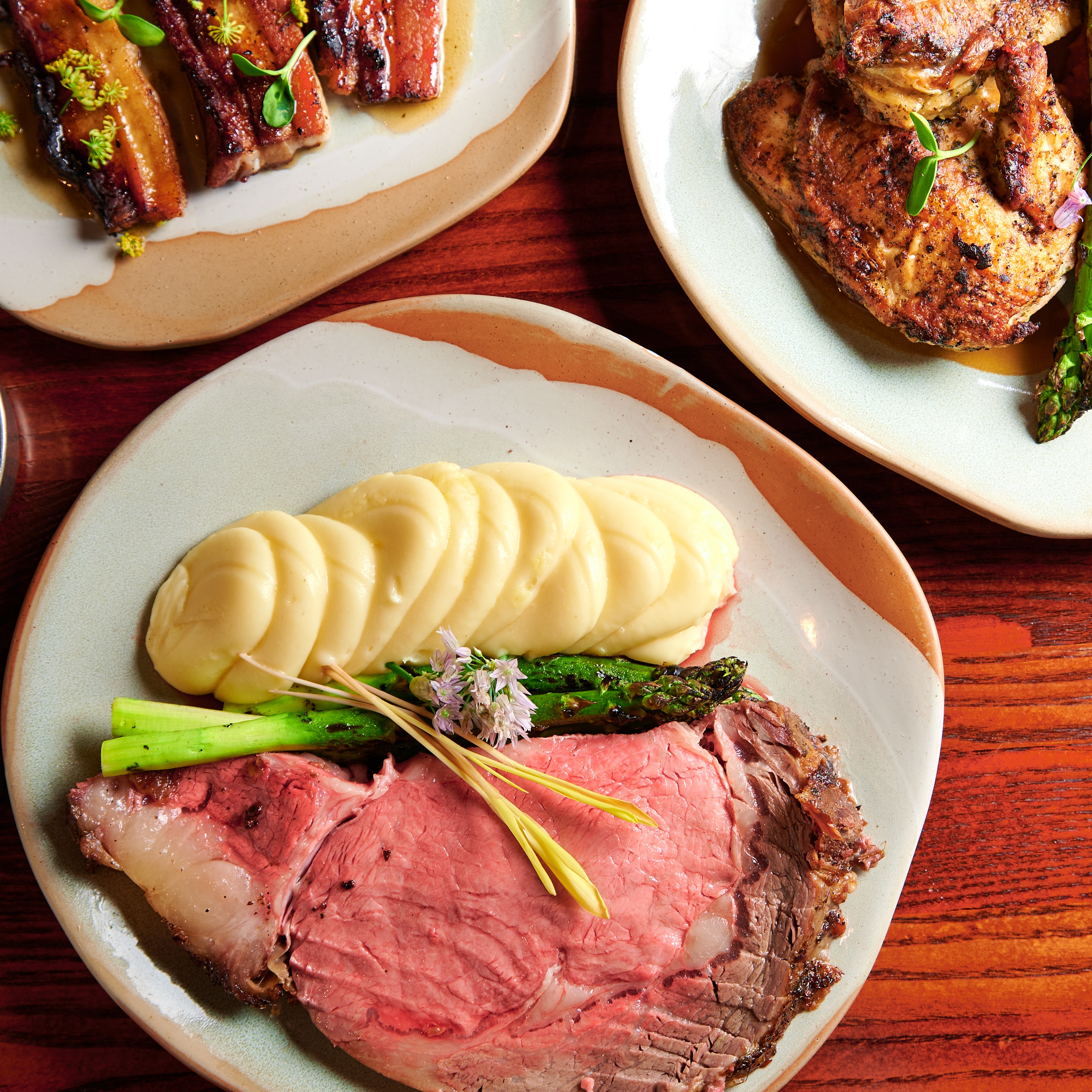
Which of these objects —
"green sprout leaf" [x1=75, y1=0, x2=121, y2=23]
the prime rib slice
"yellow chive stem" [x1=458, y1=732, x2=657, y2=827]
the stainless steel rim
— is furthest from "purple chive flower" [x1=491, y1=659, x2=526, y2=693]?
"green sprout leaf" [x1=75, y1=0, x2=121, y2=23]

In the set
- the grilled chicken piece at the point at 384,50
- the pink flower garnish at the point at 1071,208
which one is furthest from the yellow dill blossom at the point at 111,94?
the pink flower garnish at the point at 1071,208

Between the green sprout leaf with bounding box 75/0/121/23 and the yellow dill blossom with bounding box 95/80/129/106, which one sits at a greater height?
the green sprout leaf with bounding box 75/0/121/23

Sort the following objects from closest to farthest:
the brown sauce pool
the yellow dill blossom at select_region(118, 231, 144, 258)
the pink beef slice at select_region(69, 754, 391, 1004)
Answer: the pink beef slice at select_region(69, 754, 391, 1004), the yellow dill blossom at select_region(118, 231, 144, 258), the brown sauce pool

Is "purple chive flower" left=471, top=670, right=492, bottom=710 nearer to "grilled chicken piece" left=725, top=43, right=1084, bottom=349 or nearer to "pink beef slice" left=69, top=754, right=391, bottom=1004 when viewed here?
"pink beef slice" left=69, top=754, right=391, bottom=1004

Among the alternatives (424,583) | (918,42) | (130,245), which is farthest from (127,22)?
(918,42)

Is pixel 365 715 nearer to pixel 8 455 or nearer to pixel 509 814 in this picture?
pixel 509 814

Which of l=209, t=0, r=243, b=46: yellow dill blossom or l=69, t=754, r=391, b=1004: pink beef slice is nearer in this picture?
l=69, t=754, r=391, b=1004: pink beef slice

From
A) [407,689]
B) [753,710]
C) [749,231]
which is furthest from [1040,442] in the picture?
[407,689]

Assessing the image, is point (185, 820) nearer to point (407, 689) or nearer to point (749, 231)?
point (407, 689)

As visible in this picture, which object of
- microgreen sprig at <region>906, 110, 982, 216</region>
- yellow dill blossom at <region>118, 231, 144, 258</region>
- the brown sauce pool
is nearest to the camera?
microgreen sprig at <region>906, 110, 982, 216</region>
